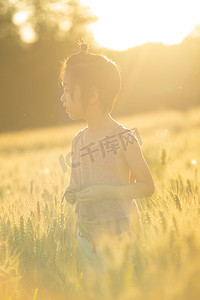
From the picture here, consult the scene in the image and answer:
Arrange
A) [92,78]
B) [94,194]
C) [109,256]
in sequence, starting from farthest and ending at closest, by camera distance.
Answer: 1. [92,78]
2. [94,194]
3. [109,256]

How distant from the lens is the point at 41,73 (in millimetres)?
16891

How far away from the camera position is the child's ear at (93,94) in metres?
1.31

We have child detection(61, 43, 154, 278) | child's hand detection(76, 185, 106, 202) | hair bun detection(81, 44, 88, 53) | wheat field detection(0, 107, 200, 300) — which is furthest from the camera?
hair bun detection(81, 44, 88, 53)

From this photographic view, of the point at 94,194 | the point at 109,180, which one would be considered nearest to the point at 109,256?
the point at 94,194

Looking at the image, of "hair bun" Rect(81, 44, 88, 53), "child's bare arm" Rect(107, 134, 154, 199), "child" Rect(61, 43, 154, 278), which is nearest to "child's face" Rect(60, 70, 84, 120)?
"child" Rect(61, 43, 154, 278)

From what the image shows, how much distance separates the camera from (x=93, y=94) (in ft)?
4.31

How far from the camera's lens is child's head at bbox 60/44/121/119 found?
4.28 feet

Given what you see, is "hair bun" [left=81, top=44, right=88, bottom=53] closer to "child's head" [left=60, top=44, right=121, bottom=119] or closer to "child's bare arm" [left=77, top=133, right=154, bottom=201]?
"child's head" [left=60, top=44, right=121, bottom=119]

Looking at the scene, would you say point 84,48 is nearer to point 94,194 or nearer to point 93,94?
point 93,94

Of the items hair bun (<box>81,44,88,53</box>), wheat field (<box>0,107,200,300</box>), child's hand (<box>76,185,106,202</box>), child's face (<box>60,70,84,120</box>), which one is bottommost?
wheat field (<box>0,107,200,300</box>)

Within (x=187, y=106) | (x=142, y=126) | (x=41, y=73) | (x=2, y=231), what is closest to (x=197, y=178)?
(x=2, y=231)

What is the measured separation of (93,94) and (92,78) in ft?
0.18

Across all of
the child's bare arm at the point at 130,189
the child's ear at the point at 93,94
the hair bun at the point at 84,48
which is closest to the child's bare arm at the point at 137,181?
the child's bare arm at the point at 130,189

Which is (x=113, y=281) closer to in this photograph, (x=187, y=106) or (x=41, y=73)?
(x=187, y=106)
